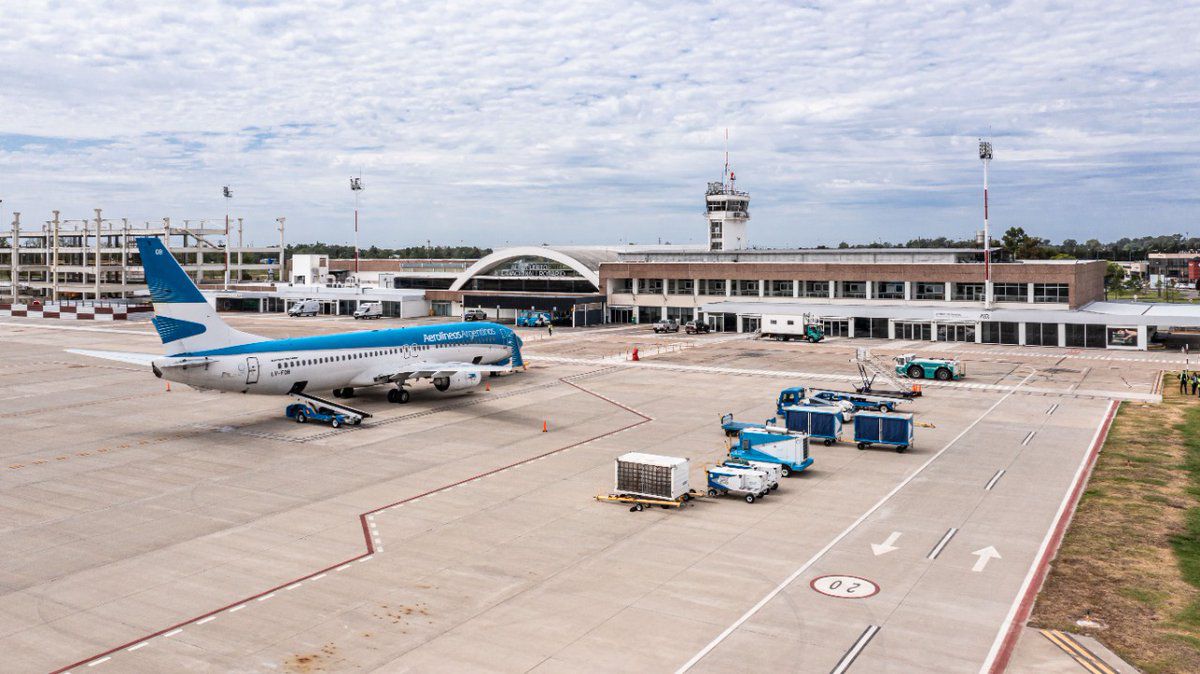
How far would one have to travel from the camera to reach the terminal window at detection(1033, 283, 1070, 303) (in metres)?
93.4

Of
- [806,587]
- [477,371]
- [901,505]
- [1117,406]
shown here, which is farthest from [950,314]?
[806,587]

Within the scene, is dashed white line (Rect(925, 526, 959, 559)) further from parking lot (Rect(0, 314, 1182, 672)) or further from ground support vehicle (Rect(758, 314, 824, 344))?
ground support vehicle (Rect(758, 314, 824, 344))

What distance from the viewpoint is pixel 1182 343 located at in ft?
286

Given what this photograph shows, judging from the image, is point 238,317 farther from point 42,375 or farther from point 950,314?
point 950,314

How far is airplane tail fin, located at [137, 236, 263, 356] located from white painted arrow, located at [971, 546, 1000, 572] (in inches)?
1461

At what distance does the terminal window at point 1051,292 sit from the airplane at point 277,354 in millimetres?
62440

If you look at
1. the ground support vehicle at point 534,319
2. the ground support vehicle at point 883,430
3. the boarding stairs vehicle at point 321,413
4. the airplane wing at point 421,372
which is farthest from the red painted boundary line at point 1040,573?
the ground support vehicle at point 534,319

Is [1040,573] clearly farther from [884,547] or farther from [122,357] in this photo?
[122,357]

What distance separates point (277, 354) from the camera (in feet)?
161

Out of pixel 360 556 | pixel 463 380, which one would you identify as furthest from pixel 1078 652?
pixel 463 380

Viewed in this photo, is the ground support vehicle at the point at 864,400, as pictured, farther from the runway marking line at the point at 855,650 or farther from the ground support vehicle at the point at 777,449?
the runway marking line at the point at 855,650

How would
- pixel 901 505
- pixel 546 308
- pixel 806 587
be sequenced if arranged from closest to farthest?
1. pixel 806 587
2. pixel 901 505
3. pixel 546 308

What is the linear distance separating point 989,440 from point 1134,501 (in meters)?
11.3

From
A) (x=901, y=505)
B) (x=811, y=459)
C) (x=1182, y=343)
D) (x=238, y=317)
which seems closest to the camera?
(x=901, y=505)
